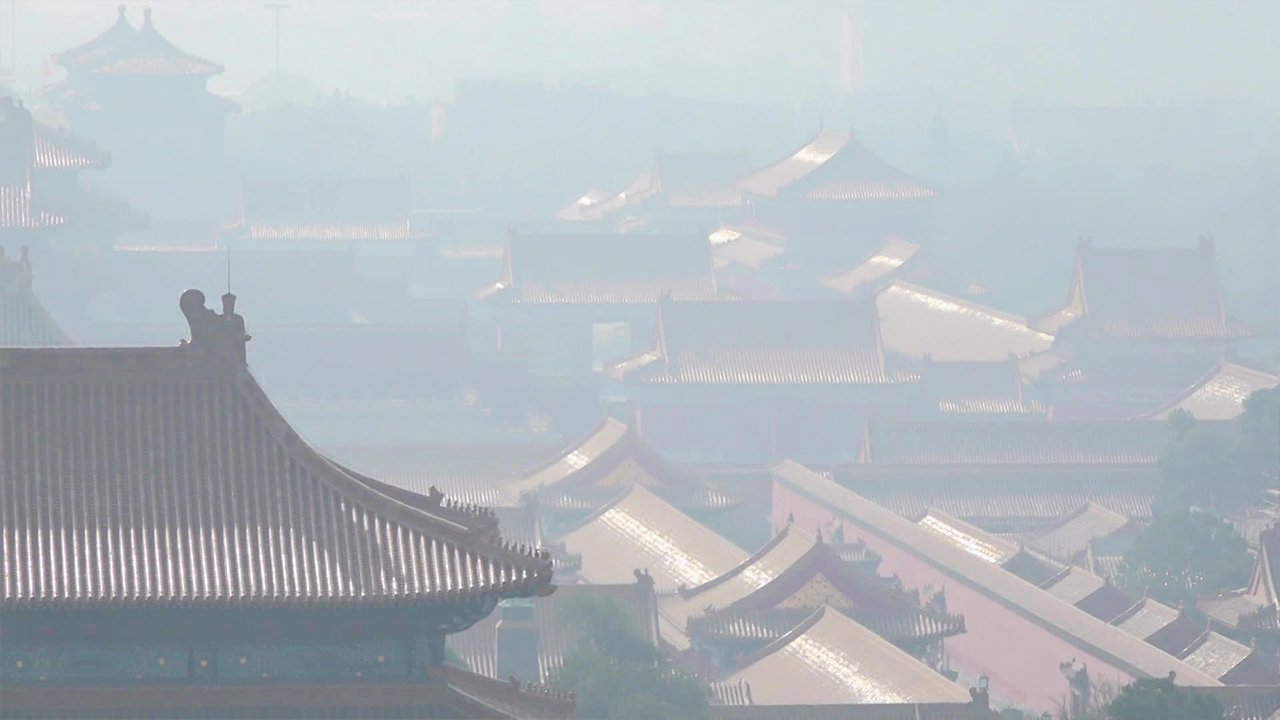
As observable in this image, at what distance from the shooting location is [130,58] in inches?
3039

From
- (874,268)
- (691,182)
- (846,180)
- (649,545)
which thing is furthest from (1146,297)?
(691,182)

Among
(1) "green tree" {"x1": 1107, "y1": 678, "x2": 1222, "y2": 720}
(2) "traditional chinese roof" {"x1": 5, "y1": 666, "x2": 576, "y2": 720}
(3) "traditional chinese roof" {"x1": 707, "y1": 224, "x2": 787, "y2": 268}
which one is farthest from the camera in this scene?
Answer: (3) "traditional chinese roof" {"x1": 707, "y1": 224, "x2": 787, "y2": 268}

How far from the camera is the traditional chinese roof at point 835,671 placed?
26.9m

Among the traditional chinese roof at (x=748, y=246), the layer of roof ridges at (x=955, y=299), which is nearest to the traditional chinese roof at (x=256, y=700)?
the layer of roof ridges at (x=955, y=299)

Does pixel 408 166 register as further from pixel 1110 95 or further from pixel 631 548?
pixel 631 548

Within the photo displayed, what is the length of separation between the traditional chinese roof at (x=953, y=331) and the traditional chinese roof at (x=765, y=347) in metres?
3.74

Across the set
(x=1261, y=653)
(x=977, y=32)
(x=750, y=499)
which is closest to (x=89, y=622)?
(x=1261, y=653)

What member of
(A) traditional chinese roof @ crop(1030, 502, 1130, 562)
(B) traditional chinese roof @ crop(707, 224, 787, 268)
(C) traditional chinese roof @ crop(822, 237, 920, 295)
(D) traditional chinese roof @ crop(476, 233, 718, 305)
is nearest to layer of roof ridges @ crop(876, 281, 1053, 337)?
(C) traditional chinese roof @ crop(822, 237, 920, 295)

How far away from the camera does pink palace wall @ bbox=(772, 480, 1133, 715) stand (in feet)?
102

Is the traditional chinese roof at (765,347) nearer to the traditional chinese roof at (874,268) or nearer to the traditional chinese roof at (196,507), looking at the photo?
the traditional chinese roof at (874,268)

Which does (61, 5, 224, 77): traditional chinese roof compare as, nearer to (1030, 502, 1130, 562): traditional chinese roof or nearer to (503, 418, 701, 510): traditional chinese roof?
(503, 418, 701, 510): traditional chinese roof

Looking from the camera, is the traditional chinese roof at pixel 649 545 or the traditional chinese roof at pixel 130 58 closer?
the traditional chinese roof at pixel 649 545

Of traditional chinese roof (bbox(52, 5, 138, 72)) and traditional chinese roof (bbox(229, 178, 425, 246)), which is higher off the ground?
traditional chinese roof (bbox(52, 5, 138, 72))

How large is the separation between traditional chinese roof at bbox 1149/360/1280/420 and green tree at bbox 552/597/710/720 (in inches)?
999
